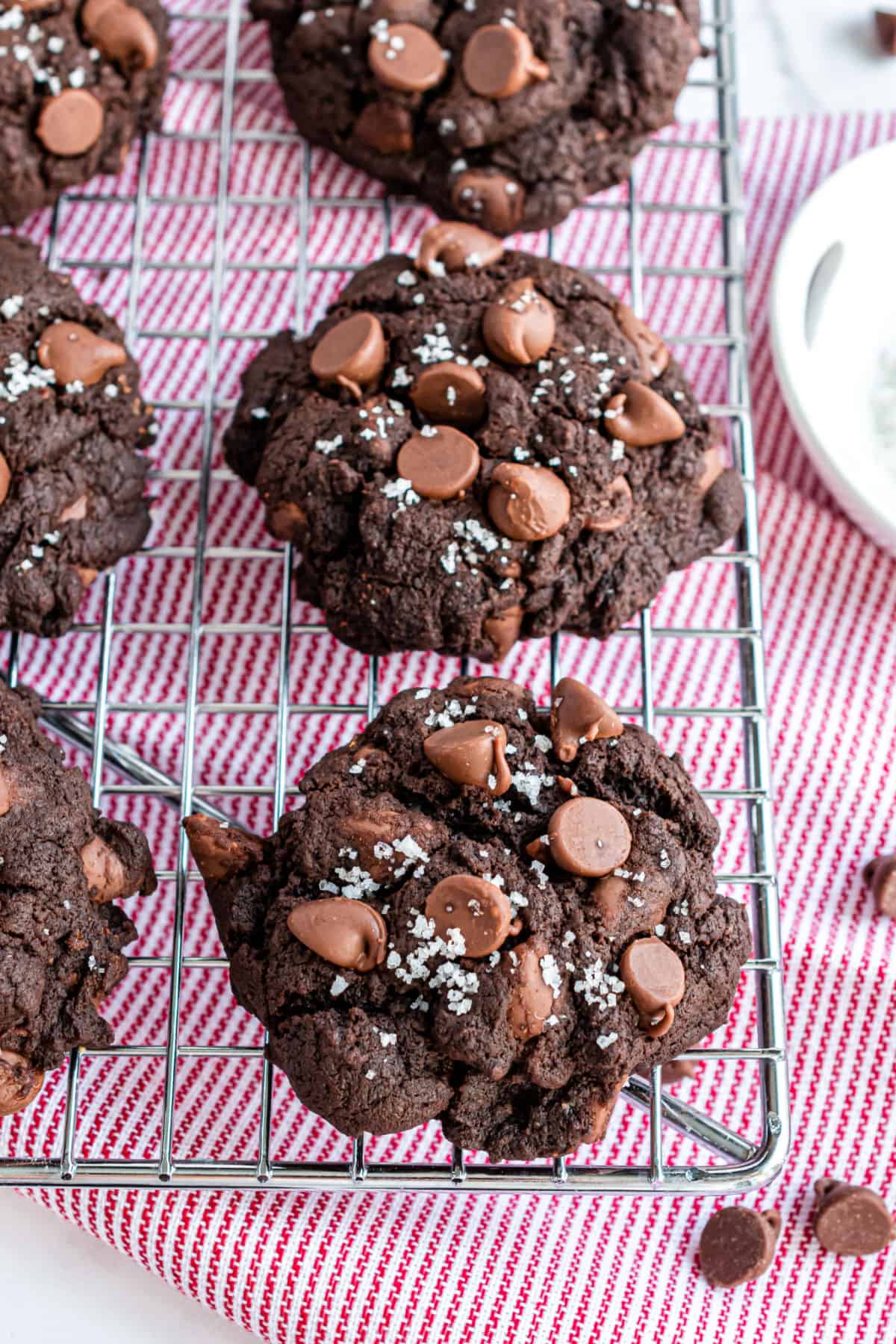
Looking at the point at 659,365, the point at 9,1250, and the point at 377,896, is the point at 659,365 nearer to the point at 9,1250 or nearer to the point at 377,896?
the point at 377,896

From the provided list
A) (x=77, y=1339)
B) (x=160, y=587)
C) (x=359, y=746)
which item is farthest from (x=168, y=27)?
(x=77, y=1339)

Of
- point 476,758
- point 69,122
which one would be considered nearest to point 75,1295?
point 476,758

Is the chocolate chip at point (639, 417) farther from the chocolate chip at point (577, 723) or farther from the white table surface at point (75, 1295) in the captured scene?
the white table surface at point (75, 1295)

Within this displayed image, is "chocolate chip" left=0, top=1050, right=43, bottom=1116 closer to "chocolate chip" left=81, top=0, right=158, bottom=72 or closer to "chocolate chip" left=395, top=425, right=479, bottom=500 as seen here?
"chocolate chip" left=395, top=425, right=479, bottom=500

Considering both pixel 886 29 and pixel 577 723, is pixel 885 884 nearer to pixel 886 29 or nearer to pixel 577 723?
pixel 577 723

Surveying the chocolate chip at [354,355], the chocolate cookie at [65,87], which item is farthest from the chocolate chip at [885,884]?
the chocolate cookie at [65,87]

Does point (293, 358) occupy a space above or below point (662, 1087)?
above
